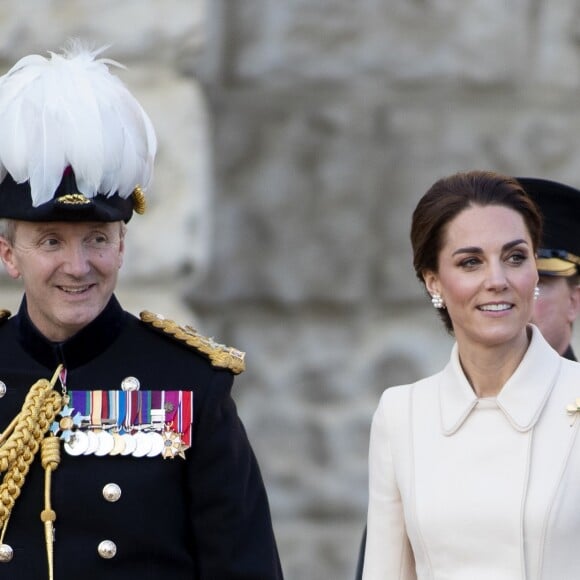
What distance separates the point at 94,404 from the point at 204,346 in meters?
0.25

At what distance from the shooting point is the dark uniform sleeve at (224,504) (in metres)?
4.50

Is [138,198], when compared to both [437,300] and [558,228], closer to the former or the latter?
[437,300]

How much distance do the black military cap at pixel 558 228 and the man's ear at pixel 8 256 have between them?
124cm

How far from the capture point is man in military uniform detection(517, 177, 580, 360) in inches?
203

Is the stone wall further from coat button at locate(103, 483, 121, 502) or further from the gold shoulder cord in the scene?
coat button at locate(103, 483, 121, 502)

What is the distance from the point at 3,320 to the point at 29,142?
17.8 inches

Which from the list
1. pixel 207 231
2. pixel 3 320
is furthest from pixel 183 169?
pixel 3 320

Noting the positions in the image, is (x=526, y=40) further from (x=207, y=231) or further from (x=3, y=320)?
(x=3, y=320)

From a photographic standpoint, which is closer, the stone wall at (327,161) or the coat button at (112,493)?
the coat button at (112,493)

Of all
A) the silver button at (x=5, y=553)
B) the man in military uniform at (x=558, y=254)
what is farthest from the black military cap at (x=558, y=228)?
the silver button at (x=5, y=553)

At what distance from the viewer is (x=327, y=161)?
620cm

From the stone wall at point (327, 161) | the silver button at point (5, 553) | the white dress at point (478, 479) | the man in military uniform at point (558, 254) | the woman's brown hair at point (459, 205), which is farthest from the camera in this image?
the stone wall at point (327, 161)

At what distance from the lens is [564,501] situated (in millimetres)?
4355

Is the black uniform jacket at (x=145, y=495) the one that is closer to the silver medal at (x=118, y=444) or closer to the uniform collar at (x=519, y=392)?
the silver medal at (x=118, y=444)
